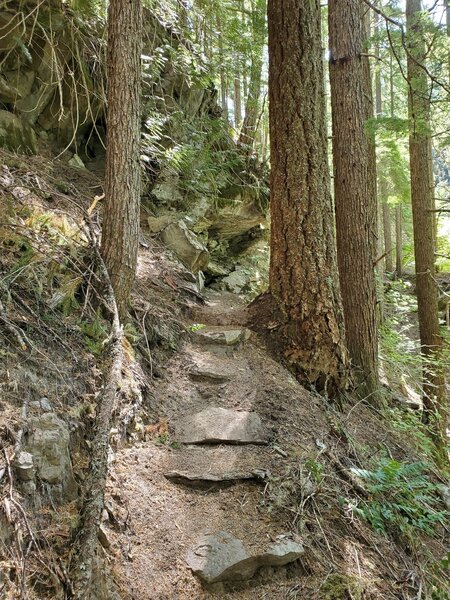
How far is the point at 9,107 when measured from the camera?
5500mm

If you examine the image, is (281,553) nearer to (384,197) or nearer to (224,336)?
(224,336)

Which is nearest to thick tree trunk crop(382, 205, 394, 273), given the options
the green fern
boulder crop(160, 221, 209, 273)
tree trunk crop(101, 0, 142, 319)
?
boulder crop(160, 221, 209, 273)

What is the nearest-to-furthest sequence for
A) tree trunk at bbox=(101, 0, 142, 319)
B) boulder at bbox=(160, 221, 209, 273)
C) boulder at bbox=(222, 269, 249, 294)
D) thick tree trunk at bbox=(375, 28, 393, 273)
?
1. tree trunk at bbox=(101, 0, 142, 319)
2. boulder at bbox=(160, 221, 209, 273)
3. boulder at bbox=(222, 269, 249, 294)
4. thick tree trunk at bbox=(375, 28, 393, 273)

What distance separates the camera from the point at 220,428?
3.26m

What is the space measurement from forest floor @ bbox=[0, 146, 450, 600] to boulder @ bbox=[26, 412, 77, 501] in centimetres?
9

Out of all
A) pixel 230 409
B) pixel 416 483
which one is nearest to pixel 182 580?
pixel 230 409

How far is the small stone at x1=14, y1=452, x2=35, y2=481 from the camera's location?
185cm

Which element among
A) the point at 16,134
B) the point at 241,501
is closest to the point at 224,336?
the point at 241,501

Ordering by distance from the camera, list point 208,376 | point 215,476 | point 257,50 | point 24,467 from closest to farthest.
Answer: point 24,467 → point 215,476 → point 208,376 → point 257,50

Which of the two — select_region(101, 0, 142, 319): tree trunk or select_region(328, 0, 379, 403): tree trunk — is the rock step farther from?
select_region(328, 0, 379, 403): tree trunk

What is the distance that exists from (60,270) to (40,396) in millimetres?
1403

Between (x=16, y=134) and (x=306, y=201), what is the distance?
3940 mm

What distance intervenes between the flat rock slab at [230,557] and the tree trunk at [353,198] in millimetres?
2872

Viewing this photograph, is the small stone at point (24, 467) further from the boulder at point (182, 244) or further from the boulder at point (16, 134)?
the boulder at point (182, 244)
